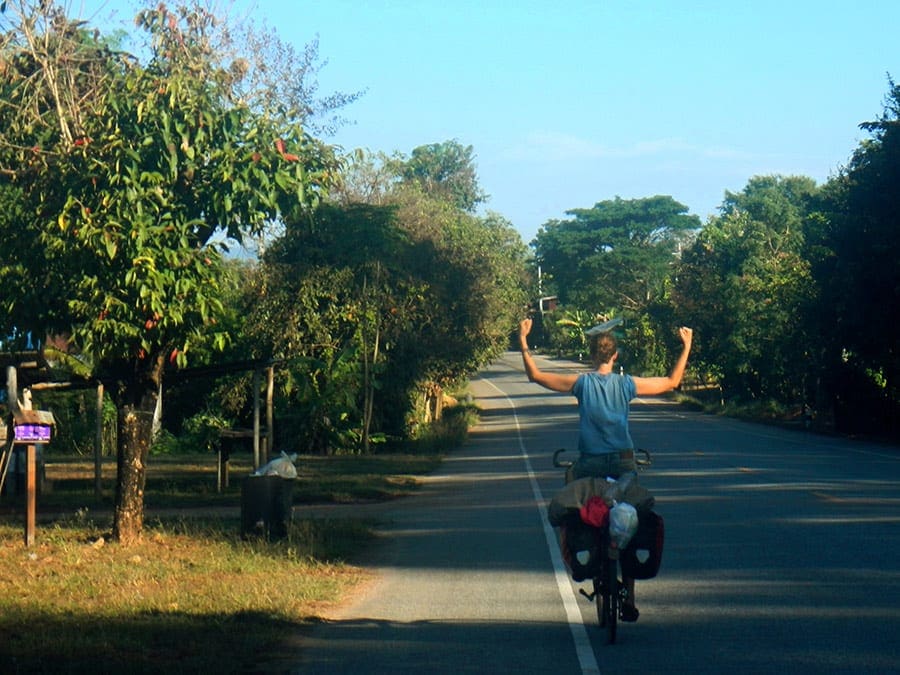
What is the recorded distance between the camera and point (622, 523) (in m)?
8.04

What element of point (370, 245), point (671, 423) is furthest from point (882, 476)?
point (671, 423)

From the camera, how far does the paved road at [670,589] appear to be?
25.6 ft

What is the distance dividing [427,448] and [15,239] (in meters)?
22.2

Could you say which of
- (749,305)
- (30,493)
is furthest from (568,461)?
(749,305)

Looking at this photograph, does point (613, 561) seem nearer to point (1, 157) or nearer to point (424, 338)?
point (1, 157)

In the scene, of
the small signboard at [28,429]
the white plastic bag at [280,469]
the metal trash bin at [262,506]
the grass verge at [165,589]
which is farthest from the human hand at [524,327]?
the small signboard at [28,429]

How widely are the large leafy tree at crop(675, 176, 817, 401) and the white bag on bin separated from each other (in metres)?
39.5

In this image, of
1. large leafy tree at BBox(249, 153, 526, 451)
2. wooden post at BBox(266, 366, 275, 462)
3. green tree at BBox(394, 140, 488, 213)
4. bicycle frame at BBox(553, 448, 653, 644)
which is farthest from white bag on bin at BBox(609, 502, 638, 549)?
green tree at BBox(394, 140, 488, 213)

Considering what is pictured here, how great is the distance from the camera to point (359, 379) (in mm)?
32312

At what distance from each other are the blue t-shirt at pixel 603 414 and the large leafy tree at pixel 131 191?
5293mm

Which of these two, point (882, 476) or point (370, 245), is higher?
point (370, 245)

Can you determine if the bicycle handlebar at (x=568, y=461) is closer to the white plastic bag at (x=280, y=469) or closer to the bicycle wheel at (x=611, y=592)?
the bicycle wheel at (x=611, y=592)

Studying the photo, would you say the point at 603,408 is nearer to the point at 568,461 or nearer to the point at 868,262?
the point at 568,461

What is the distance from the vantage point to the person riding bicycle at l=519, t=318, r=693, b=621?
8406mm
